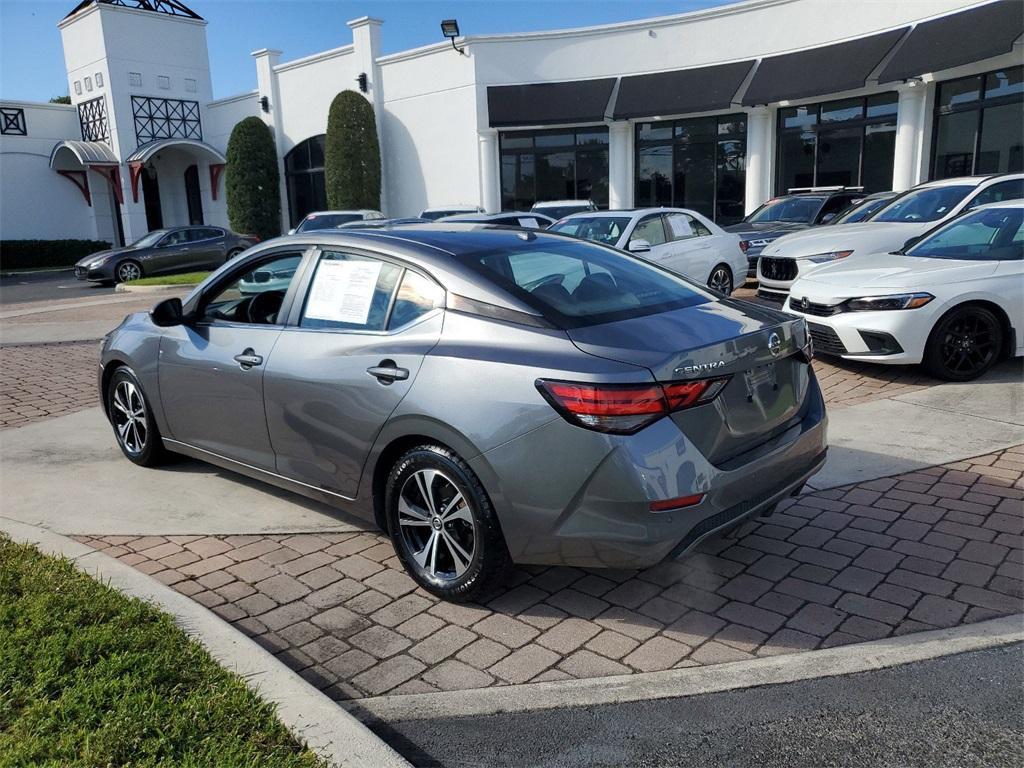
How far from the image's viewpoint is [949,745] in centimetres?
269

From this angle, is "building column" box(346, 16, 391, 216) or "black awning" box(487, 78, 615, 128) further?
"building column" box(346, 16, 391, 216)

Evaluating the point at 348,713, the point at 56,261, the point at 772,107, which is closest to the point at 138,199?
the point at 56,261

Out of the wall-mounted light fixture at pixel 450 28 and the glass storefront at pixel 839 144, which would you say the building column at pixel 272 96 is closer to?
the wall-mounted light fixture at pixel 450 28

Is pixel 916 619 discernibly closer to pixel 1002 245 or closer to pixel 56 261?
pixel 1002 245

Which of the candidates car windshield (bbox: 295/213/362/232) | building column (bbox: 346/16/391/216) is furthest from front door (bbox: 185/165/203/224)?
car windshield (bbox: 295/213/362/232)

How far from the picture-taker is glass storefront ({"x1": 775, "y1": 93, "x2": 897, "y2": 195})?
19672 mm

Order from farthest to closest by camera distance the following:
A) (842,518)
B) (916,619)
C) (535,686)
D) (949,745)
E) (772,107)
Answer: (772,107)
(842,518)
(916,619)
(535,686)
(949,745)

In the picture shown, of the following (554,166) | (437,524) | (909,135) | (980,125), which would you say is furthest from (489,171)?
(437,524)

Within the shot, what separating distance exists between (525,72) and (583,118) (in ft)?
8.48

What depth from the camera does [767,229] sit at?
1427 cm

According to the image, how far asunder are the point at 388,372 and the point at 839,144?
65.4 ft

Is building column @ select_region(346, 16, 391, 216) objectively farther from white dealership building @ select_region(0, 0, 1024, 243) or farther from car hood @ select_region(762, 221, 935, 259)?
car hood @ select_region(762, 221, 935, 259)

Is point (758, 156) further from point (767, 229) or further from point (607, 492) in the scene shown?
point (607, 492)

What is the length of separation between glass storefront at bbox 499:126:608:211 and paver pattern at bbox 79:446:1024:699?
2150 centimetres
